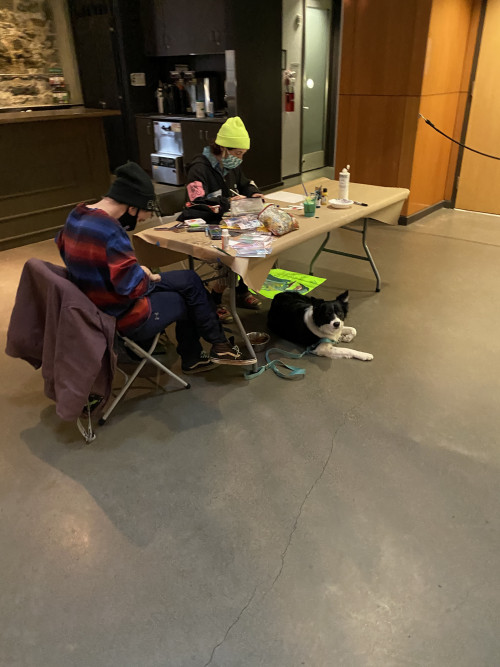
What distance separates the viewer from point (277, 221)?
245cm

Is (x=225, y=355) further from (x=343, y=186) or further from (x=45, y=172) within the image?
(x=45, y=172)

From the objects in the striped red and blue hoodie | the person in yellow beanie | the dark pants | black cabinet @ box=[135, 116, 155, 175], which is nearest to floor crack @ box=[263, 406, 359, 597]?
the dark pants

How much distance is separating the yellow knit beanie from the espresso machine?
11.6ft

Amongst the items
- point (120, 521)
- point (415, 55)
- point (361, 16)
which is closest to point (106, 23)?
point (361, 16)

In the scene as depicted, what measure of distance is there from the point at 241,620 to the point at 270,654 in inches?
4.9

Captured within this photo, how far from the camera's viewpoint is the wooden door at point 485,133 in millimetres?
4688

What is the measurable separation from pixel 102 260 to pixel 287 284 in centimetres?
158

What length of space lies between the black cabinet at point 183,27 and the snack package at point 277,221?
373 cm

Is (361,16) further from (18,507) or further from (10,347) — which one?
(18,507)

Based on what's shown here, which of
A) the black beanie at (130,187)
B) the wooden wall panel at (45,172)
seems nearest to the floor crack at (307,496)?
the black beanie at (130,187)

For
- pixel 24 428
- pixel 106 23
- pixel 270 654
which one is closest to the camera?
pixel 270 654

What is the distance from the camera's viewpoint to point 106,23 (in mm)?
6090

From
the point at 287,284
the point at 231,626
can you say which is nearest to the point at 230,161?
the point at 287,284

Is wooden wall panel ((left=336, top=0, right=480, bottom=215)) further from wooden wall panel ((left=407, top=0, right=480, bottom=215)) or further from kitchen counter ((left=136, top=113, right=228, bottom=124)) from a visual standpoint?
kitchen counter ((left=136, top=113, right=228, bottom=124))
